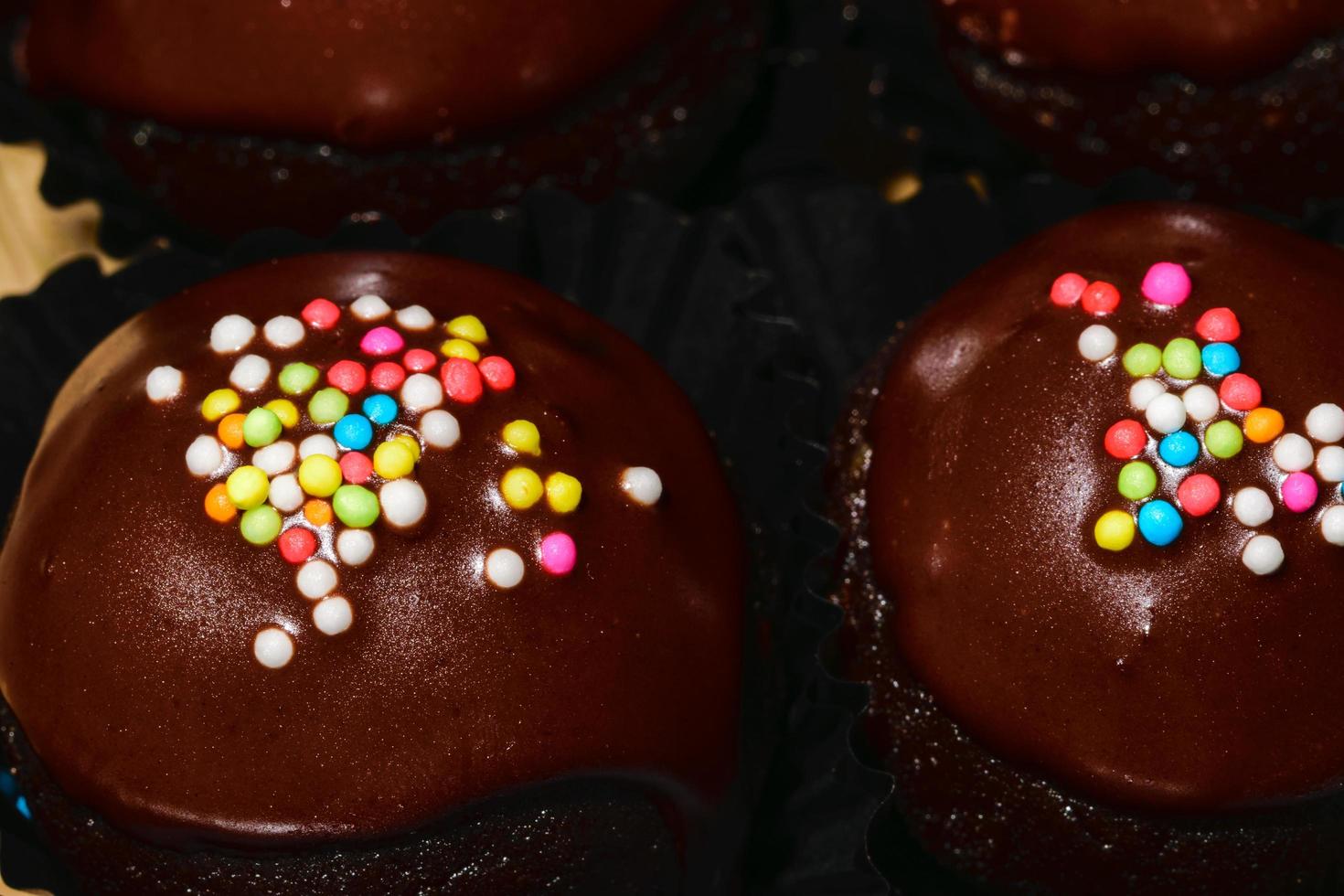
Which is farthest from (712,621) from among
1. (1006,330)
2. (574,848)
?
(1006,330)

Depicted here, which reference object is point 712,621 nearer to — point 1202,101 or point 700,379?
point 700,379

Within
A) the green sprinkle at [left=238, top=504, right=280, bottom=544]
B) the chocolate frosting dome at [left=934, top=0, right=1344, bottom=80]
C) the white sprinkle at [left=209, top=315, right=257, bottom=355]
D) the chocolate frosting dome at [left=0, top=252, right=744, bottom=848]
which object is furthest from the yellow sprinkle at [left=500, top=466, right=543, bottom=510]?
the chocolate frosting dome at [left=934, top=0, right=1344, bottom=80]

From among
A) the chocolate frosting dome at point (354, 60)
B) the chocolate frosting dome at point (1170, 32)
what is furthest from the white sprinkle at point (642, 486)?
the chocolate frosting dome at point (1170, 32)

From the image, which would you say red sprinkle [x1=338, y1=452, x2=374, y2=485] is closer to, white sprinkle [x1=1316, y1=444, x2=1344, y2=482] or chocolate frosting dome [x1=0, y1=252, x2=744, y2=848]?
chocolate frosting dome [x1=0, y1=252, x2=744, y2=848]

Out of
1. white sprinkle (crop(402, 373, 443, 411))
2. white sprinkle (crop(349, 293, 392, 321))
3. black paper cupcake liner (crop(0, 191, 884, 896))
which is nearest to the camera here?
white sprinkle (crop(402, 373, 443, 411))

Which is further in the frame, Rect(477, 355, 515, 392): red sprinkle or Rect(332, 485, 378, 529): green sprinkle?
Rect(477, 355, 515, 392): red sprinkle

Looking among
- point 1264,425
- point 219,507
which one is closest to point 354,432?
point 219,507

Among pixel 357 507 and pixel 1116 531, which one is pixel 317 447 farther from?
pixel 1116 531
